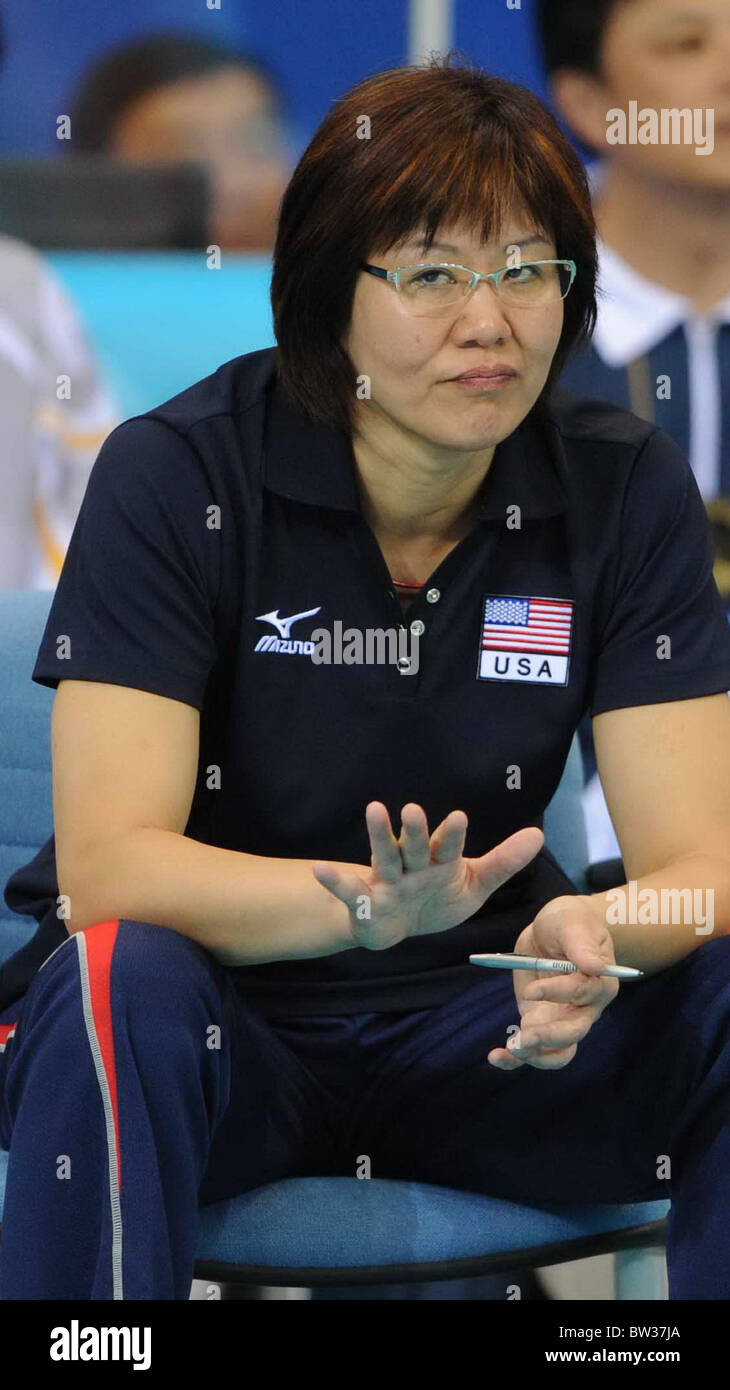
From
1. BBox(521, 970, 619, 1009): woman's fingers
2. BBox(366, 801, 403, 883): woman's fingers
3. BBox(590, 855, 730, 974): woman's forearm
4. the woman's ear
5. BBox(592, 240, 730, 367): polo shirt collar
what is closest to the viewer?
BBox(366, 801, 403, 883): woman's fingers

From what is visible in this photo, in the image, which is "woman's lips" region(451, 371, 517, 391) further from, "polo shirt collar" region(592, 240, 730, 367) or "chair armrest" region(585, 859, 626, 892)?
"polo shirt collar" region(592, 240, 730, 367)

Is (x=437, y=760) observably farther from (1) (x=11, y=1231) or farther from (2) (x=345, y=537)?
(1) (x=11, y=1231)

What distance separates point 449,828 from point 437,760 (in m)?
0.29

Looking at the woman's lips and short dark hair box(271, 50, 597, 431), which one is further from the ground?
short dark hair box(271, 50, 597, 431)

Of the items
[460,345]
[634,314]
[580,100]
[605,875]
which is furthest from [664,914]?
[580,100]

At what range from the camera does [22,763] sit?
1.76 m

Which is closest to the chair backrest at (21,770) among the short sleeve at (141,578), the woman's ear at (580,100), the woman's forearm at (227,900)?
the short sleeve at (141,578)

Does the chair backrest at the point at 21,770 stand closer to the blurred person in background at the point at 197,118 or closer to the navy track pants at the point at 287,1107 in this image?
the navy track pants at the point at 287,1107

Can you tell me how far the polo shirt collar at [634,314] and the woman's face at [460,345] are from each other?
140cm

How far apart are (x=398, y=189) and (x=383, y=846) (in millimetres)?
537

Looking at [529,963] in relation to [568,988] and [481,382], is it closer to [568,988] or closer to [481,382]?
[568,988]

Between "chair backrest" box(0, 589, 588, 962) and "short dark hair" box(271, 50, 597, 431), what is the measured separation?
0.44 m

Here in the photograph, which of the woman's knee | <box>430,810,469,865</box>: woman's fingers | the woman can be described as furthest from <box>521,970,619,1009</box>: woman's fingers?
the woman's knee

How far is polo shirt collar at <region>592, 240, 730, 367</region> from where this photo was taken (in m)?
2.82
